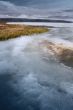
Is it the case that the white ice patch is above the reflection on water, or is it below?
above

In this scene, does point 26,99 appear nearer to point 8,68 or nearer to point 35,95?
point 35,95

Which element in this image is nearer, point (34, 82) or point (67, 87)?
point (67, 87)

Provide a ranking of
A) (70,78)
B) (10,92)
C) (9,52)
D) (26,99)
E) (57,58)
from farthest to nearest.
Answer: (9,52), (57,58), (70,78), (10,92), (26,99)

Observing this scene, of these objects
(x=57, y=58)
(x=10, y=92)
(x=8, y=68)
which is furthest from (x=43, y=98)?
(x=57, y=58)

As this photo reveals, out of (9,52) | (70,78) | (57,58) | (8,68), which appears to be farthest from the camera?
(9,52)

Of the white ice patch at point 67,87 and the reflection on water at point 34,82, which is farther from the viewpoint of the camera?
the white ice patch at point 67,87

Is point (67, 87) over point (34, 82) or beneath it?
over

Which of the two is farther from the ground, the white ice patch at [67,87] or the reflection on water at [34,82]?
the white ice patch at [67,87]

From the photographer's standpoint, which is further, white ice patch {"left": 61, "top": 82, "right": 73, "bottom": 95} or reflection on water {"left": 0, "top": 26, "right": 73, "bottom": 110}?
white ice patch {"left": 61, "top": 82, "right": 73, "bottom": 95}
